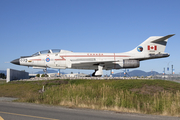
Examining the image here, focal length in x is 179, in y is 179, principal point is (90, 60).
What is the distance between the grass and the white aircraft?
A: 4.33m

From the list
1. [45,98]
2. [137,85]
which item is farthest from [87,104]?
[137,85]

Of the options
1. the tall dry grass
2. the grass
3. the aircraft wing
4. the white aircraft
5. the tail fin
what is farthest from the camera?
the tail fin

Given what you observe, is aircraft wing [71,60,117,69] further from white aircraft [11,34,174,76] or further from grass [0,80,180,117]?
grass [0,80,180,117]

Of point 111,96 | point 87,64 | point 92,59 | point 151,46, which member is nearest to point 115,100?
point 111,96

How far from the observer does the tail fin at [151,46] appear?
2811 centimetres

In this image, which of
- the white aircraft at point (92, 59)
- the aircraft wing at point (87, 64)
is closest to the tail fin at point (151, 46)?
the white aircraft at point (92, 59)

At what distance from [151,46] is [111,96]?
1688 centimetres

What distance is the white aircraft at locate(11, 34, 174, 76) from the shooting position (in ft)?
85.5

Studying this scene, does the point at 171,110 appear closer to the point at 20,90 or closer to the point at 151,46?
the point at 20,90

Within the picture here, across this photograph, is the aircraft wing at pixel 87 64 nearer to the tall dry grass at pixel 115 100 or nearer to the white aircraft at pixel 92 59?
the white aircraft at pixel 92 59

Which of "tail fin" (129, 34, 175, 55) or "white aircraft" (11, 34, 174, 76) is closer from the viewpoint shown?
"white aircraft" (11, 34, 174, 76)

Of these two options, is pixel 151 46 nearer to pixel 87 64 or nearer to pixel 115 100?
pixel 87 64

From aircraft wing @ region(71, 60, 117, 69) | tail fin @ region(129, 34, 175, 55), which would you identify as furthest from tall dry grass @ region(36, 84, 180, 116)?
tail fin @ region(129, 34, 175, 55)

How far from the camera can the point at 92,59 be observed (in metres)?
26.6
